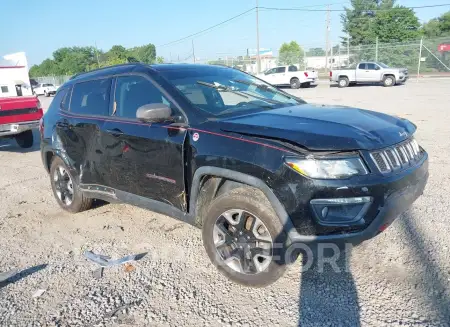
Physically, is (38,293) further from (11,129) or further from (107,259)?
(11,129)

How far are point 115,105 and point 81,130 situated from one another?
654 mm

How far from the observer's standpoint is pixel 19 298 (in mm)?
3135

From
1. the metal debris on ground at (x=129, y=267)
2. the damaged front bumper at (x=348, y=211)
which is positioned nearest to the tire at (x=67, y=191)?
the metal debris on ground at (x=129, y=267)

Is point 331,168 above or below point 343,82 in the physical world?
above

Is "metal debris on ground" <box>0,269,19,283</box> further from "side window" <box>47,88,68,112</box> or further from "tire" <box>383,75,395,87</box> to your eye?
"tire" <box>383,75,395,87</box>

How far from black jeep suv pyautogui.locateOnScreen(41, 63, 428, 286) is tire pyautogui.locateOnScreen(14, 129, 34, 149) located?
21.2 ft

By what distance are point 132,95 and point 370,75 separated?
2416 cm

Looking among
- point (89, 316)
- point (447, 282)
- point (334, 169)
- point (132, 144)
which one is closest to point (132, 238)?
point (132, 144)

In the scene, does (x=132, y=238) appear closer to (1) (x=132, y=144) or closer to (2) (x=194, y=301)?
(1) (x=132, y=144)

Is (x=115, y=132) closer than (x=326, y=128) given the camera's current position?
No

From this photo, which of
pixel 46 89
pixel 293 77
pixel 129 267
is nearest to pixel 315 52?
pixel 293 77

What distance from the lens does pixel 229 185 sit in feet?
10.4

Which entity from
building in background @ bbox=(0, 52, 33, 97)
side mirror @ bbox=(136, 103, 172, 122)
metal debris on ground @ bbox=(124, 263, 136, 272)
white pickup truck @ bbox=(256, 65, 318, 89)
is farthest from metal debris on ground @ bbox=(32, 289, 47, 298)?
white pickup truck @ bbox=(256, 65, 318, 89)

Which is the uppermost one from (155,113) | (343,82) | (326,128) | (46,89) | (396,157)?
(155,113)
